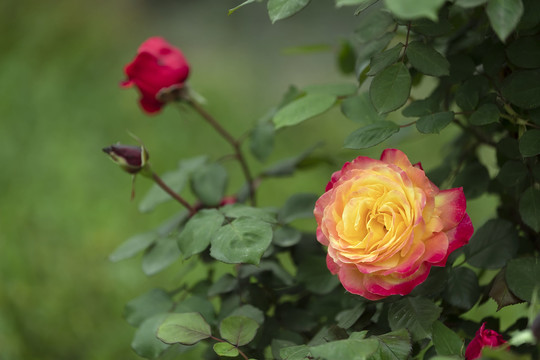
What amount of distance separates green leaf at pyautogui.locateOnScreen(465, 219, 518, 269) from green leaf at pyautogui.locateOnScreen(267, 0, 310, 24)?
0.30 metres

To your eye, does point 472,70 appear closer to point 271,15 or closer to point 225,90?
point 271,15

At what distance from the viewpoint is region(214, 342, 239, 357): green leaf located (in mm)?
520

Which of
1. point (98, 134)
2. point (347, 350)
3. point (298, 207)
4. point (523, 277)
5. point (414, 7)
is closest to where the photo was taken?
point (414, 7)

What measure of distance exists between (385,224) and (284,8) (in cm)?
19

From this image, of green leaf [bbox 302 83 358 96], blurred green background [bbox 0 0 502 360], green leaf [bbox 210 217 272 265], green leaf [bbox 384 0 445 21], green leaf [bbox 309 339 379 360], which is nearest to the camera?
green leaf [bbox 384 0 445 21]

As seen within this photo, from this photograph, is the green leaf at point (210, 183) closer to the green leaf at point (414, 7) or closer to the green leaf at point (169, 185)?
the green leaf at point (169, 185)

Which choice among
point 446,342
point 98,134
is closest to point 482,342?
point 446,342

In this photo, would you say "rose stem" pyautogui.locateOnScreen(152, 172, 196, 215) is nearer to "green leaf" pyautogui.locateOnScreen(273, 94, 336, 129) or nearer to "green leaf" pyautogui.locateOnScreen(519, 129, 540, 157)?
"green leaf" pyautogui.locateOnScreen(273, 94, 336, 129)

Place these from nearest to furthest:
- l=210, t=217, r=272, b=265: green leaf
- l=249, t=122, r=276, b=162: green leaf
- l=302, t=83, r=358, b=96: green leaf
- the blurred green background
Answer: l=210, t=217, r=272, b=265: green leaf
l=302, t=83, r=358, b=96: green leaf
l=249, t=122, r=276, b=162: green leaf
the blurred green background

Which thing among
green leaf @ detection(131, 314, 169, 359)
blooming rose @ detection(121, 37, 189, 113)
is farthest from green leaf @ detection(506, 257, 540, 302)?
blooming rose @ detection(121, 37, 189, 113)

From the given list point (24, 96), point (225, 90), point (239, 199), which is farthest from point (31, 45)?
point (239, 199)

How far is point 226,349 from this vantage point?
53 cm

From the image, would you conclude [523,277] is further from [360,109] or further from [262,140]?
[262,140]

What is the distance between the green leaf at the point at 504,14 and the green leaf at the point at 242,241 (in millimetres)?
268
